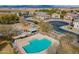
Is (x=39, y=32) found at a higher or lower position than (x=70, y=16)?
lower

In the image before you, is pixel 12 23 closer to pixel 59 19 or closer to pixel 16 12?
pixel 16 12

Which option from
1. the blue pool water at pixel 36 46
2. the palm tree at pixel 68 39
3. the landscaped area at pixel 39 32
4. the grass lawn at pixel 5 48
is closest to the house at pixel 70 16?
the landscaped area at pixel 39 32

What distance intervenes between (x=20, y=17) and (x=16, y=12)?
0.04 metres

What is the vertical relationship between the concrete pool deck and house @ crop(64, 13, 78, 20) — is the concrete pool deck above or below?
below

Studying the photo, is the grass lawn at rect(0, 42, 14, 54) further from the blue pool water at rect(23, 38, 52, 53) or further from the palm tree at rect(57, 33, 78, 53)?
the palm tree at rect(57, 33, 78, 53)

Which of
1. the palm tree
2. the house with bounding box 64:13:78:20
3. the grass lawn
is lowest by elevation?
the grass lawn

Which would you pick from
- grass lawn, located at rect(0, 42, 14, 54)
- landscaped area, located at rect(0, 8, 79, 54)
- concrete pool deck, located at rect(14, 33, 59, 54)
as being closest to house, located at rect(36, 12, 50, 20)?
landscaped area, located at rect(0, 8, 79, 54)

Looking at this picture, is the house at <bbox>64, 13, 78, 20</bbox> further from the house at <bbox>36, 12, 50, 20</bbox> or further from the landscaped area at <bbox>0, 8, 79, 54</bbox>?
the house at <bbox>36, 12, 50, 20</bbox>

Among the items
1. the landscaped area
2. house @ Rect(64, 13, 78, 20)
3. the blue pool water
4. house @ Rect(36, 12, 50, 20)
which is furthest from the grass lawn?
house @ Rect(64, 13, 78, 20)

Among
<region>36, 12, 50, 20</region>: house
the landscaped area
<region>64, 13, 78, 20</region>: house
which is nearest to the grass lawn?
the landscaped area

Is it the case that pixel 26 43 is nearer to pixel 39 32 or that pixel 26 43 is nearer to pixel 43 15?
pixel 39 32

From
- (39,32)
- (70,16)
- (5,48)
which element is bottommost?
(5,48)

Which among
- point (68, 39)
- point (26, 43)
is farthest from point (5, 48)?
point (68, 39)
